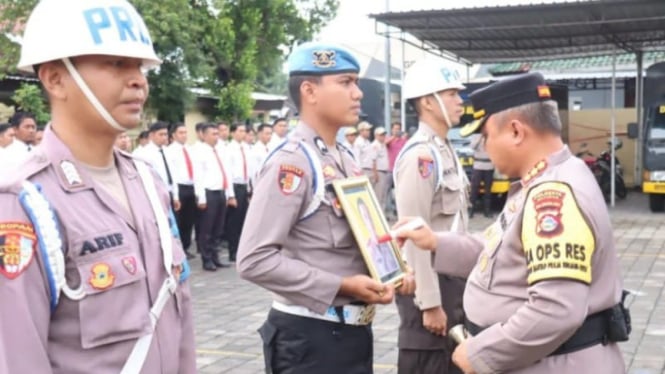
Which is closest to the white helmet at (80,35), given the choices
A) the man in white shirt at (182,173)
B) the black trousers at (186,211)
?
the man in white shirt at (182,173)

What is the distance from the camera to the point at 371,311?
307 centimetres

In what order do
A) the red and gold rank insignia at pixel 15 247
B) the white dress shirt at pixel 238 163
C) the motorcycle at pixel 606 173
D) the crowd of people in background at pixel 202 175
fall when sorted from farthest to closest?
the motorcycle at pixel 606 173
the white dress shirt at pixel 238 163
the crowd of people in background at pixel 202 175
the red and gold rank insignia at pixel 15 247

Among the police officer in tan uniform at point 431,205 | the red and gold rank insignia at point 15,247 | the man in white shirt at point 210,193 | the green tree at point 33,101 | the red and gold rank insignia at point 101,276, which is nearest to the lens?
the red and gold rank insignia at point 15,247

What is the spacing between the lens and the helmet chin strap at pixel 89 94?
6.35 feet

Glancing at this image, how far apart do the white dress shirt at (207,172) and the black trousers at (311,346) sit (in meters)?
7.68

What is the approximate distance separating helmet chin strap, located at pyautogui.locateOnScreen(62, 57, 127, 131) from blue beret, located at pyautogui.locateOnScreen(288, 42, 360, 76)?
3.92ft

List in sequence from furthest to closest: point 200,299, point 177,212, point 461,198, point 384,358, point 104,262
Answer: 1. point 177,212
2. point 200,299
3. point 384,358
4. point 461,198
5. point 104,262

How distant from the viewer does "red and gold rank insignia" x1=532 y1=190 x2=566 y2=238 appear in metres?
2.29

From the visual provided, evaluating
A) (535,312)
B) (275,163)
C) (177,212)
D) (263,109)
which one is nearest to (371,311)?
(275,163)

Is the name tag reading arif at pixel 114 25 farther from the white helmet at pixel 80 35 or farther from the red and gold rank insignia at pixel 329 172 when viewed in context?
the red and gold rank insignia at pixel 329 172

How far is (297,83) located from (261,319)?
4.61 m

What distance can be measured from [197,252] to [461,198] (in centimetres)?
846

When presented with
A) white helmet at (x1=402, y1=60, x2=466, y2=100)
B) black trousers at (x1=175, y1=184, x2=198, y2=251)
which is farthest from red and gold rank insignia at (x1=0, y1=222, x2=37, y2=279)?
black trousers at (x1=175, y1=184, x2=198, y2=251)

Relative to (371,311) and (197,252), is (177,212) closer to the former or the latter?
(197,252)
